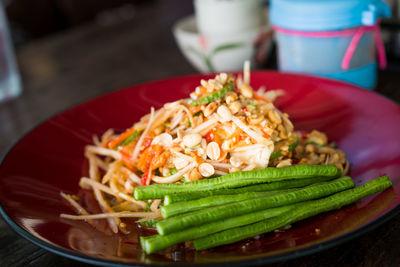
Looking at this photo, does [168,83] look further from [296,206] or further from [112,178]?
[296,206]

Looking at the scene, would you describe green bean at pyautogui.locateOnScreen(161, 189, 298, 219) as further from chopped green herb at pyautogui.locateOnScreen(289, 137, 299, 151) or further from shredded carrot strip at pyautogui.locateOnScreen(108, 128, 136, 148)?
shredded carrot strip at pyautogui.locateOnScreen(108, 128, 136, 148)

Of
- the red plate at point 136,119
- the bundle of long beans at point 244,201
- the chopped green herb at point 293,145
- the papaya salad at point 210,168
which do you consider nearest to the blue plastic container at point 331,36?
the red plate at point 136,119

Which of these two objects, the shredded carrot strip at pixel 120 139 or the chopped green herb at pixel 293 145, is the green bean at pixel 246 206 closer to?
the chopped green herb at pixel 293 145

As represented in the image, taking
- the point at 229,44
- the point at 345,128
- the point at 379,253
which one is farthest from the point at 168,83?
the point at 379,253

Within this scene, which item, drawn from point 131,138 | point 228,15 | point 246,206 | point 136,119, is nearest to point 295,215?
point 246,206

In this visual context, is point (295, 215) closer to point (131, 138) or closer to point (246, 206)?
point (246, 206)

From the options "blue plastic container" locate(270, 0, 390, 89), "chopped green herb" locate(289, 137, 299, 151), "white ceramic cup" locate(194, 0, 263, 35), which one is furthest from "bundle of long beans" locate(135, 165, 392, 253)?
"white ceramic cup" locate(194, 0, 263, 35)
